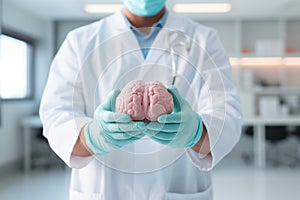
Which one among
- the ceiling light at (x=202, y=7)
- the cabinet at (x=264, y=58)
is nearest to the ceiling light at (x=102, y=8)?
the ceiling light at (x=202, y=7)

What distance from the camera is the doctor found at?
2.81ft

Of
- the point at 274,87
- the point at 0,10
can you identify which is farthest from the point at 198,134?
the point at 274,87

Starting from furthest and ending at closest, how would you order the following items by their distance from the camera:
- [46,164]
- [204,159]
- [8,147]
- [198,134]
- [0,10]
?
[46,164] → [8,147] → [0,10] → [204,159] → [198,134]

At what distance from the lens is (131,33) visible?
100 cm

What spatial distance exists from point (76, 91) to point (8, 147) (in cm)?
406

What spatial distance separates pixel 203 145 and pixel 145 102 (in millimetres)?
241

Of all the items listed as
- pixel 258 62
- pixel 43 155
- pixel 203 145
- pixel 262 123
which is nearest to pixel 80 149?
pixel 203 145

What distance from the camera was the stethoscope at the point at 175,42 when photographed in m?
0.95

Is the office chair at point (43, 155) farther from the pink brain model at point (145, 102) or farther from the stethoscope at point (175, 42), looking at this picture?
the pink brain model at point (145, 102)

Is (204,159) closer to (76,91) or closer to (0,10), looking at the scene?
(76,91)

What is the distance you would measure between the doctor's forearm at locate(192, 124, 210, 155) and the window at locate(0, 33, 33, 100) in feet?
13.0

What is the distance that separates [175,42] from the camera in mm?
980

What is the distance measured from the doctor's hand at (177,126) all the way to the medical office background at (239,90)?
2.85m

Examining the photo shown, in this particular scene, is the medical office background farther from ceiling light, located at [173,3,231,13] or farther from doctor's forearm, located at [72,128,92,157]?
doctor's forearm, located at [72,128,92,157]
